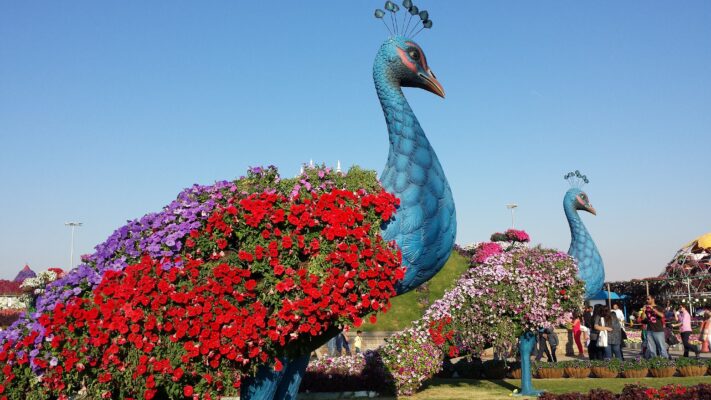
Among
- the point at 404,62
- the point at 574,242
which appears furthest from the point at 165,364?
the point at 574,242

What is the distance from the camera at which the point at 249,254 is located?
5184 mm

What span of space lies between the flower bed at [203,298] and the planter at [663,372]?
11.9m

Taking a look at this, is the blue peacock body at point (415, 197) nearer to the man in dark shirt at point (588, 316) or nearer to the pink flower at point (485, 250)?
the man in dark shirt at point (588, 316)

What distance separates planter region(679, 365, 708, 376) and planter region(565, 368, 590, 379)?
7.20 ft

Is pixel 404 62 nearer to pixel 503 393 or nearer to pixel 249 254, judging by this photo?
pixel 249 254

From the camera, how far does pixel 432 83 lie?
7418 mm

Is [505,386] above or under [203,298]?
under

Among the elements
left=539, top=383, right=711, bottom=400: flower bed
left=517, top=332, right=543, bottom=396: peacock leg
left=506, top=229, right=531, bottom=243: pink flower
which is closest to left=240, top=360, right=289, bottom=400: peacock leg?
left=539, top=383, right=711, bottom=400: flower bed

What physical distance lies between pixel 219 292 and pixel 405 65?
150 inches

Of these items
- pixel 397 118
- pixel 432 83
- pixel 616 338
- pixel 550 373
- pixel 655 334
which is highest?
pixel 432 83

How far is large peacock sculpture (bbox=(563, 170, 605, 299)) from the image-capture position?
598 inches

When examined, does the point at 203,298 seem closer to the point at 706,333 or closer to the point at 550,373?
the point at 550,373

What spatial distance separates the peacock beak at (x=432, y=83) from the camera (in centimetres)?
740

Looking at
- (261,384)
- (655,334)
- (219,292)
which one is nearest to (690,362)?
(655,334)
